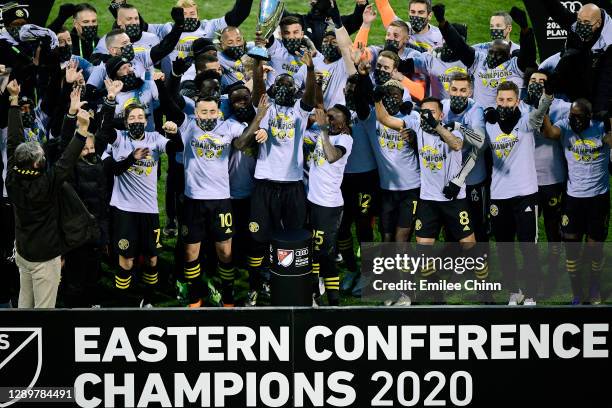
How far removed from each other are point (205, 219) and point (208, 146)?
0.61 meters

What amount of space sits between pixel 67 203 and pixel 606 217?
4523 millimetres

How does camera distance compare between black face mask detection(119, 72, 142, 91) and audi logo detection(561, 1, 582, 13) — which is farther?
audi logo detection(561, 1, 582, 13)

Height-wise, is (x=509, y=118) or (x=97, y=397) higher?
(x=509, y=118)

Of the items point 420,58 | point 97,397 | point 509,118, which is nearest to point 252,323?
point 97,397

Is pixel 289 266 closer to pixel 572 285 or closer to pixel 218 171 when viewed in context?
pixel 218 171

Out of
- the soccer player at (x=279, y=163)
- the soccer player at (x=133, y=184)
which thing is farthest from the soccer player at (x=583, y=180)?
the soccer player at (x=133, y=184)

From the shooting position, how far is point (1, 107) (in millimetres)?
10508

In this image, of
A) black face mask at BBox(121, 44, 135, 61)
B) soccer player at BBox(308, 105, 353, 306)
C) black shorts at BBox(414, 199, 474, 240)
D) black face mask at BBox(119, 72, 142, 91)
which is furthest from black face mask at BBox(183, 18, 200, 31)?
black shorts at BBox(414, 199, 474, 240)

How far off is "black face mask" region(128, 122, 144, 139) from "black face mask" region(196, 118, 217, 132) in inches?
18.4

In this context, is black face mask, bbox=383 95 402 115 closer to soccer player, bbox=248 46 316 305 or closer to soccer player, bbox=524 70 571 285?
soccer player, bbox=248 46 316 305

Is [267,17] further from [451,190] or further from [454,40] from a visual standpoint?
[451,190]

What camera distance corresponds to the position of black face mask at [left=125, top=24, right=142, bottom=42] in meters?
11.6

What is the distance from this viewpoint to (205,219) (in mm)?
10141

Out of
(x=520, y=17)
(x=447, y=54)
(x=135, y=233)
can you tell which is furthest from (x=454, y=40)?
(x=135, y=233)
